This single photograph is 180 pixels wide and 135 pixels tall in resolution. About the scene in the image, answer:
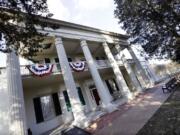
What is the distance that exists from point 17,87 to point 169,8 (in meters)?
13.0

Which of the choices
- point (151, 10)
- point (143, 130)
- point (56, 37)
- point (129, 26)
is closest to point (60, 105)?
point (56, 37)

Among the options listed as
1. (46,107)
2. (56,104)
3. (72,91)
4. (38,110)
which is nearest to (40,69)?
(72,91)

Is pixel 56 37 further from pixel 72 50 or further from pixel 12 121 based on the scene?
pixel 12 121

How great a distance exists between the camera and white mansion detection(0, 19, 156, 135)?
805 cm

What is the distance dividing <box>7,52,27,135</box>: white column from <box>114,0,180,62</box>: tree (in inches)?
→ 423

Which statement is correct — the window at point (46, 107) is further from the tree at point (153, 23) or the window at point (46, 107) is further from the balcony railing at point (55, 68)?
the tree at point (153, 23)

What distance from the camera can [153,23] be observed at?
1409 centimetres

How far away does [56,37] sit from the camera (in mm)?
12312

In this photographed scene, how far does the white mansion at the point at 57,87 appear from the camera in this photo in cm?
805

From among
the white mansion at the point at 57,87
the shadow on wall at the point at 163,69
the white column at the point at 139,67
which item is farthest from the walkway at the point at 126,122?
the shadow on wall at the point at 163,69

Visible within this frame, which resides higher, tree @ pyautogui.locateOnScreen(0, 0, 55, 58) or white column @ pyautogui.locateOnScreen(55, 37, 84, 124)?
tree @ pyautogui.locateOnScreen(0, 0, 55, 58)

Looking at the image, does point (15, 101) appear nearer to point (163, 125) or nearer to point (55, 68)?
point (55, 68)

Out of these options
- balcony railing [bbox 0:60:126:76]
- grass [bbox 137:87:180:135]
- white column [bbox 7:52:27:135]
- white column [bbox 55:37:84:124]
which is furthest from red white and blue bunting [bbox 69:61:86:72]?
grass [bbox 137:87:180:135]

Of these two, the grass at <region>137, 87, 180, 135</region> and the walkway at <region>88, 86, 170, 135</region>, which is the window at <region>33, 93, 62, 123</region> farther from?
the grass at <region>137, 87, 180, 135</region>
